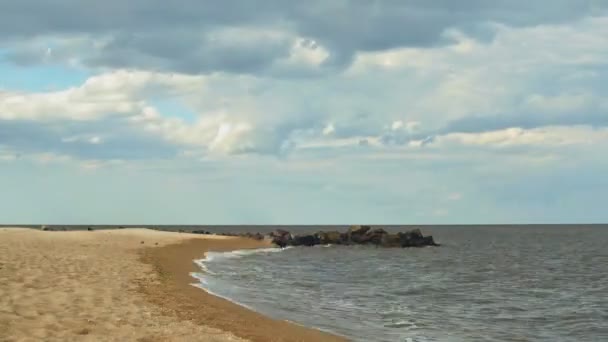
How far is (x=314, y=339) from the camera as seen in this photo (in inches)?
650

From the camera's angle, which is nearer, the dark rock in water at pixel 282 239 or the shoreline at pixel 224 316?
the shoreline at pixel 224 316

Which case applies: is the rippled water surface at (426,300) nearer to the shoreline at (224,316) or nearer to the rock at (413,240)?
the shoreline at (224,316)

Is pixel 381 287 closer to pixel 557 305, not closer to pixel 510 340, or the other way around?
pixel 557 305

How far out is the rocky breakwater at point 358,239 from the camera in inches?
3524

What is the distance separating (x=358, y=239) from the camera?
313 feet

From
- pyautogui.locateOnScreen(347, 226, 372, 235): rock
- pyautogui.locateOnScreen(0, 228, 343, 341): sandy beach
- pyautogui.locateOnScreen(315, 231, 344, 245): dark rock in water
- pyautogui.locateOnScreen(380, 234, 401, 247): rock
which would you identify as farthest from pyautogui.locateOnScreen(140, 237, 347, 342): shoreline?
pyautogui.locateOnScreen(347, 226, 372, 235): rock

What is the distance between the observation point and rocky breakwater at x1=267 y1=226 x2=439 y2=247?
8950 centimetres

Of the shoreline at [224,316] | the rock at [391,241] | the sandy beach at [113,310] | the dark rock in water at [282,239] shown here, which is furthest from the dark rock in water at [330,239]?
the shoreline at [224,316]

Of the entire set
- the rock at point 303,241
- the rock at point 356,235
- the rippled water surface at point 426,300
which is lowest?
the rippled water surface at point 426,300

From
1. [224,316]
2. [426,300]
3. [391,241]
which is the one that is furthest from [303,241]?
[224,316]

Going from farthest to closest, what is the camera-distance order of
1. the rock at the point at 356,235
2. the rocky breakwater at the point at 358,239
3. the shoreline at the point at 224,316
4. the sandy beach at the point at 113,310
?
1. the rock at the point at 356,235
2. the rocky breakwater at the point at 358,239
3. the shoreline at the point at 224,316
4. the sandy beach at the point at 113,310

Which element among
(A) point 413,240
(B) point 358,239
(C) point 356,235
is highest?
(C) point 356,235

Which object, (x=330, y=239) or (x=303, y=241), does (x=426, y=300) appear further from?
(x=330, y=239)

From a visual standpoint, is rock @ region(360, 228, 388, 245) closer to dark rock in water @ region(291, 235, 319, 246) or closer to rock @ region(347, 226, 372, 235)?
rock @ region(347, 226, 372, 235)
